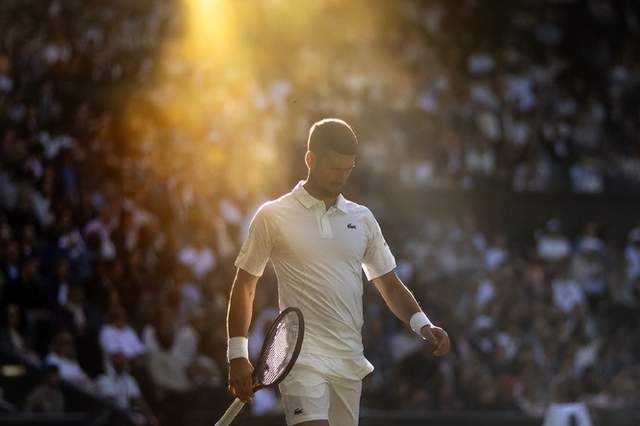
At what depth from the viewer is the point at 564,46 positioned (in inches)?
885

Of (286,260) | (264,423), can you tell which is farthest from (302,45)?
(286,260)

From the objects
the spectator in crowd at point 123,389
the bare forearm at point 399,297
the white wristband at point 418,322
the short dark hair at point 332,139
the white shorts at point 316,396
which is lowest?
the spectator in crowd at point 123,389

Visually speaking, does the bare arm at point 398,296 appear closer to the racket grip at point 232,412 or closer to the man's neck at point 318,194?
the man's neck at point 318,194

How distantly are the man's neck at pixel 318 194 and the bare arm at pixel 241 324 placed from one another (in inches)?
19.0

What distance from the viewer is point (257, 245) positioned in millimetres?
6172

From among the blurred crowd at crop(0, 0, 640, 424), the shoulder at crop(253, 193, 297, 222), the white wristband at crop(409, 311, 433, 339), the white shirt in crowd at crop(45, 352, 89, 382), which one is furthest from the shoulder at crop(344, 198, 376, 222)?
the white shirt in crowd at crop(45, 352, 89, 382)

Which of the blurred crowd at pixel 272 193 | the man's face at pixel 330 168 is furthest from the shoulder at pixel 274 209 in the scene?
the blurred crowd at pixel 272 193

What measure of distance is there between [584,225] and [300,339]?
1397 cm

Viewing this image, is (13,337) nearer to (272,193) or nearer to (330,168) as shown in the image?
(272,193)

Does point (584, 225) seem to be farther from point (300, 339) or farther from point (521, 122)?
point (300, 339)

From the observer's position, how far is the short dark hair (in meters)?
6.08

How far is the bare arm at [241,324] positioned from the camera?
575 cm

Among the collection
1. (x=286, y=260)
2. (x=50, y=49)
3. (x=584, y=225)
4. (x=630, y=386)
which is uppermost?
(x=50, y=49)

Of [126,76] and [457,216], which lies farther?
[457,216]
